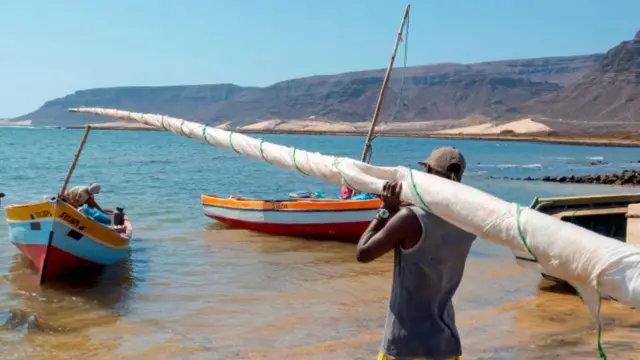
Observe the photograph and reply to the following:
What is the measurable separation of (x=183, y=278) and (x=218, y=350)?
14.5ft

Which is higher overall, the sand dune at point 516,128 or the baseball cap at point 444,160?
the baseball cap at point 444,160

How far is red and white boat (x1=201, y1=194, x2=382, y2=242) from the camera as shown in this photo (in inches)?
618

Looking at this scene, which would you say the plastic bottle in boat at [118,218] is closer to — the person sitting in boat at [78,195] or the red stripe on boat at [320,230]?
the person sitting in boat at [78,195]

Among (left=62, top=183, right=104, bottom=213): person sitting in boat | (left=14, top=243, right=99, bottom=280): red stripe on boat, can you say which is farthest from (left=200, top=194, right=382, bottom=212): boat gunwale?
(left=14, top=243, right=99, bottom=280): red stripe on boat

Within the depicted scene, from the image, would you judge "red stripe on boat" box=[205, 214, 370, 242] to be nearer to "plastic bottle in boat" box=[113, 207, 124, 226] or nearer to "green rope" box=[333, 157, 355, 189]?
"plastic bottle in boat" box=[113, 207, 124, 226]

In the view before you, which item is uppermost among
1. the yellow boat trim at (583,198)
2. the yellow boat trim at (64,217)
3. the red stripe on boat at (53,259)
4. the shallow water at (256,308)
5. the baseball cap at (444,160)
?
the baseball cap at (444,160)

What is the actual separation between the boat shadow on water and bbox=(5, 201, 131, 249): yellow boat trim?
2.28 ft

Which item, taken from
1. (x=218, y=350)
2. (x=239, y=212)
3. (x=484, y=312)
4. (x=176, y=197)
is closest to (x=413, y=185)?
(x=218, y=350)

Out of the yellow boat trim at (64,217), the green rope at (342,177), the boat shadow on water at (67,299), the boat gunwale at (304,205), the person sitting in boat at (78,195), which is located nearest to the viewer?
the green rope at (342,177)

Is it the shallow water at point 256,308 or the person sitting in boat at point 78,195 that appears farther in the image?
the person sitting in boat at point 78,195

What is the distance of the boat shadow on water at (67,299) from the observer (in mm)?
9367

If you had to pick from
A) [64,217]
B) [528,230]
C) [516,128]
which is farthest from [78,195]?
[516,128]

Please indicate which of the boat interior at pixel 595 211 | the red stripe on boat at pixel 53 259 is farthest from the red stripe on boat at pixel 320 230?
the red stripe on boat at pixel 53 259

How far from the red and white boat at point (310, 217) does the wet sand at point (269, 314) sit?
1716mm
